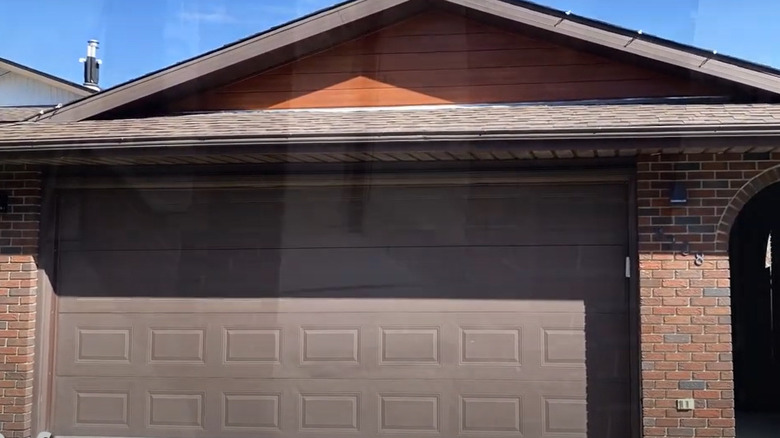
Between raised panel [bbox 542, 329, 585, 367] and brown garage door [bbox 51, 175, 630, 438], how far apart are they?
0.04 ft

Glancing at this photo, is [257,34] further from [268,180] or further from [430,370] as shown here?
[430,370]

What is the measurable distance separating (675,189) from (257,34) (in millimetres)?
4028

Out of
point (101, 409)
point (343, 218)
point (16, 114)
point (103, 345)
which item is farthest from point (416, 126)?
point (16, 114)

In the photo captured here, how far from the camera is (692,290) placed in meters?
6.55

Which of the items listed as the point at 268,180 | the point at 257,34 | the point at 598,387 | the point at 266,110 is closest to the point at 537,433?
the point at 598,387

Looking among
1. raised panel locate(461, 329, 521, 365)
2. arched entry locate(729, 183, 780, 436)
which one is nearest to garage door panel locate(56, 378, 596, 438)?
raised panel locate(461, 329, 521, 365)

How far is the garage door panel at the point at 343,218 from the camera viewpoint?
275 inches

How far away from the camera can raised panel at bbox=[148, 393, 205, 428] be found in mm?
7355

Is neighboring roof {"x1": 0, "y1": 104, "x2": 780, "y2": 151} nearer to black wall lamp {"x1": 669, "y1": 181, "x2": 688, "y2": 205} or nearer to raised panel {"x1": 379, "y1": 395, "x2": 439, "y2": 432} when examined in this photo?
black wall lamp {"x1": 669, "y1": 181, "x2": 688, "y2": 205}

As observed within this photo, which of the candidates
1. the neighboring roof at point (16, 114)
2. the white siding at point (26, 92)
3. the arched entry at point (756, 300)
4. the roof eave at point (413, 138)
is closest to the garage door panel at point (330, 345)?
the roof eave at point (413, 138)

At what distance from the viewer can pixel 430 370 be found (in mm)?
7062

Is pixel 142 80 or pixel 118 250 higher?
pixel 142 80

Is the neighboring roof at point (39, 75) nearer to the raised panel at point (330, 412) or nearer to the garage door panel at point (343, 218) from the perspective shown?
the garage door panel at point (343, 218)

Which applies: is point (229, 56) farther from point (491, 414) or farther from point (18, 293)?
point (491, 414)
